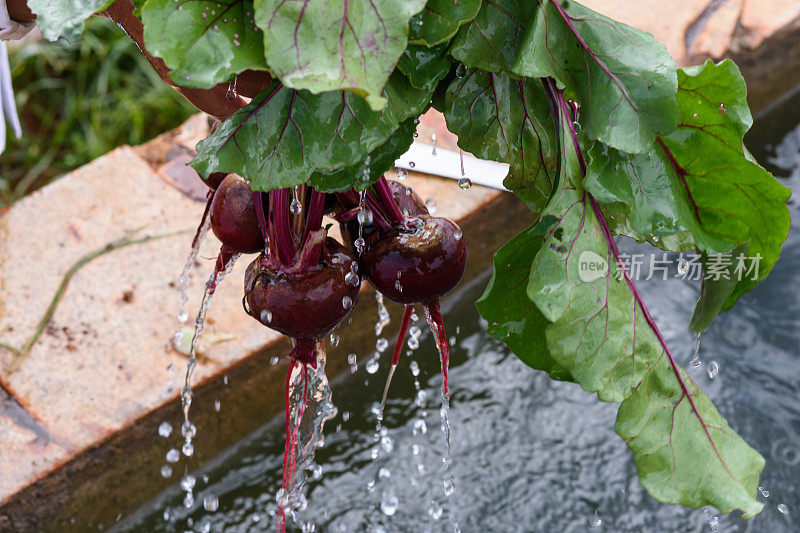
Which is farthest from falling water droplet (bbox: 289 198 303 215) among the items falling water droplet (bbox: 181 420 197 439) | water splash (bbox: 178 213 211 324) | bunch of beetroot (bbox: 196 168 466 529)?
falling water droplet (bbox: 181 420 197 439)

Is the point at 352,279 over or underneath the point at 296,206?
underneath

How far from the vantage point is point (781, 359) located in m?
2.16

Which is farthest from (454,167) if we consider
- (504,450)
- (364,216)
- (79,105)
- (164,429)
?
(79,105)

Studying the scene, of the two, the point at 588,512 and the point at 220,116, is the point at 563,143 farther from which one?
the point at 588,512

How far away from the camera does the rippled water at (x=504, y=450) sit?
185cm

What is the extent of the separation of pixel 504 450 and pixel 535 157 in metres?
1.12

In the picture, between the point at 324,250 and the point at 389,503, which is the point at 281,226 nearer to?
the point at 324,250

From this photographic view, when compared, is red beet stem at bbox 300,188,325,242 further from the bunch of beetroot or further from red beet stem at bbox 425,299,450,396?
red beet stem at bbox 425,299,450,396

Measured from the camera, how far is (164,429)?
177cm

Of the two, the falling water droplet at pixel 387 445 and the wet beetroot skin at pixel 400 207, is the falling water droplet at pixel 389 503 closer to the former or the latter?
the falling water droplet at pixel 387 445

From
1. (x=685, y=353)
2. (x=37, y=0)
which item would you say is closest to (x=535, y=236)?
(x=37, y=0)

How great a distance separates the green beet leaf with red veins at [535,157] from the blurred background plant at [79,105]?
7.44ft

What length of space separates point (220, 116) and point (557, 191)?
1.68 feet

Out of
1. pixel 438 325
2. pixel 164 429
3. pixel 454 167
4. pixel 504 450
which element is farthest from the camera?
pixel 454 167
